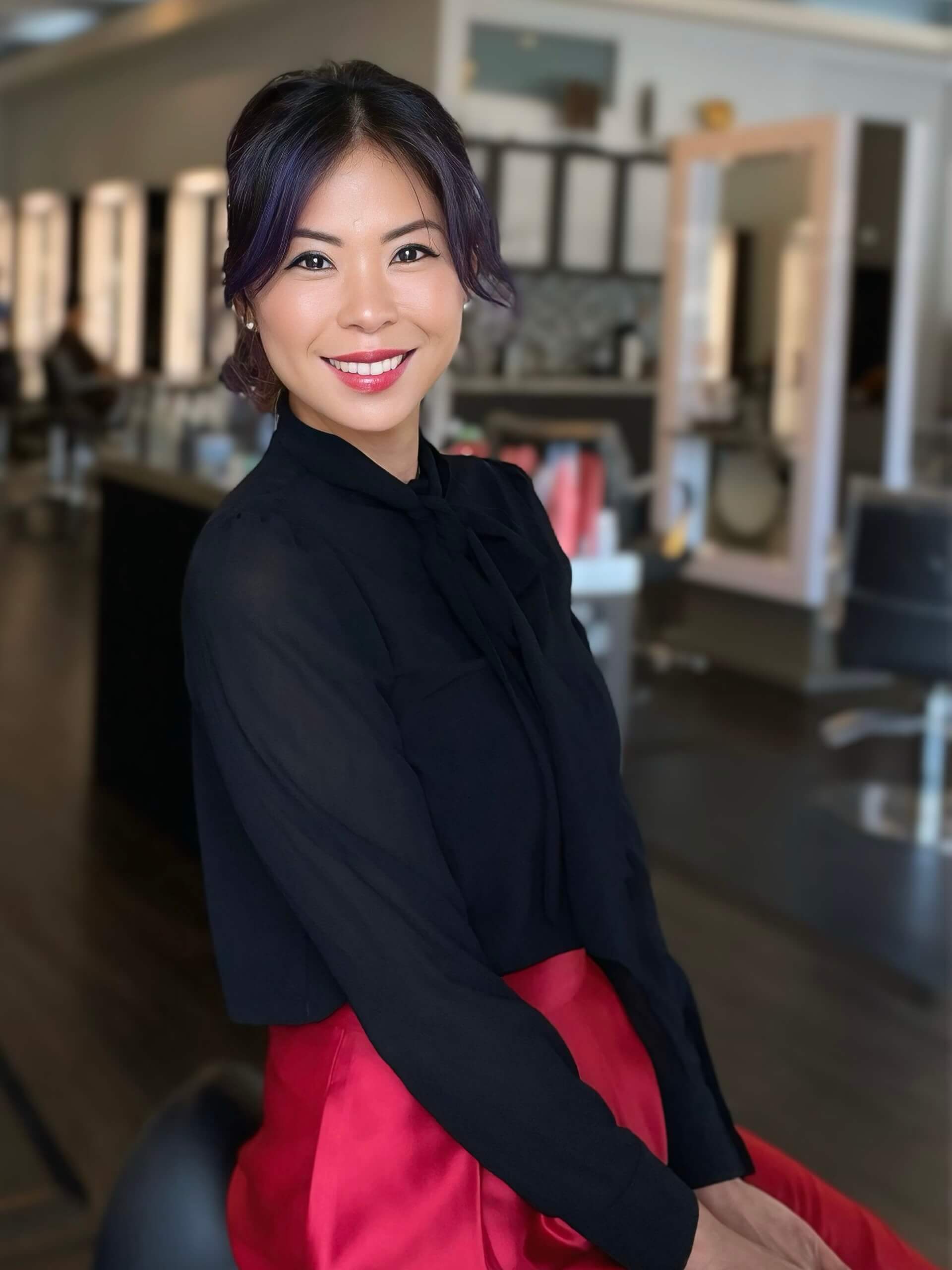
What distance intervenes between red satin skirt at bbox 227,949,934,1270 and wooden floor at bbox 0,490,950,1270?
140 centimetres

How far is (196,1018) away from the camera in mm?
2887

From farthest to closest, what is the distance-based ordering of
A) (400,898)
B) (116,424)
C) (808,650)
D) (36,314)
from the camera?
(36,314) < (116,424) < (808,650) < (400,898)

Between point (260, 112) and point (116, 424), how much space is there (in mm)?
9952

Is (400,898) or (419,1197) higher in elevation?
(400,898)

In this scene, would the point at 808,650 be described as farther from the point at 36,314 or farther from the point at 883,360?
the point at 36,314

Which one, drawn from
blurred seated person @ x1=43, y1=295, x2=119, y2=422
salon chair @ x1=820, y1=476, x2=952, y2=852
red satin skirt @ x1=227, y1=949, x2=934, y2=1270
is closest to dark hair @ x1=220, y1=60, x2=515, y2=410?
red satin skirt @ x1=227, y1=949, x2=934, y2=1270

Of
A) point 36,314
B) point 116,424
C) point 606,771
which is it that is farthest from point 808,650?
point 36,314

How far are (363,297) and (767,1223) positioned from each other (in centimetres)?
62

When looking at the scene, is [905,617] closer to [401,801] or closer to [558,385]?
[401,801]

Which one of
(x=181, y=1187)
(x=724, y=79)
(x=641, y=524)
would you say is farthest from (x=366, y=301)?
(x=724, y=79)

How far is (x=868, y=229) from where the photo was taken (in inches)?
222

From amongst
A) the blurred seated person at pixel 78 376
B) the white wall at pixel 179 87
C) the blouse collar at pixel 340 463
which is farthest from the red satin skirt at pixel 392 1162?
the blurred seated person at pixel 78 376

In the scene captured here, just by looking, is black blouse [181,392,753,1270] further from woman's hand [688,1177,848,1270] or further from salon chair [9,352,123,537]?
salon chair [9,352,123,537]

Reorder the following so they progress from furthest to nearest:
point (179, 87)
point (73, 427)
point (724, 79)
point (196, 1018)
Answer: point (73, 427) < point (179, 87) < point (724, 79) < point (196, 1018)
